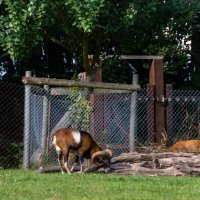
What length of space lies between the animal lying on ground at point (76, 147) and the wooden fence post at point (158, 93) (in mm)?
3036

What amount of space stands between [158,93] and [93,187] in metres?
6.48

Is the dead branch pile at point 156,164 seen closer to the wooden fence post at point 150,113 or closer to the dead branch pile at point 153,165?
the dead branch pile at point 153,165

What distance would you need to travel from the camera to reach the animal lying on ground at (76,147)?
11094 millimetres

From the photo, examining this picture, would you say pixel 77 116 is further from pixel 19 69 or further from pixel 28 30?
pixel 19 69

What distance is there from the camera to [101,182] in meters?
9.06

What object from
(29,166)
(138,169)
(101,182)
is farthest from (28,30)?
(101,182)

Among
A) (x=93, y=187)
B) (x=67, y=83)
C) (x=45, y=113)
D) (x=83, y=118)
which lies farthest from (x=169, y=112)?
(x=93, y=187)

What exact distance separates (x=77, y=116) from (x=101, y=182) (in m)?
3.60

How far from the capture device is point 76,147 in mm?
11336

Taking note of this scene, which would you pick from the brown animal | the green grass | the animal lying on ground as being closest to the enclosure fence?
the animal lying on ground

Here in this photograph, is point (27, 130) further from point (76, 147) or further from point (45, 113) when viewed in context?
point (76, 147)

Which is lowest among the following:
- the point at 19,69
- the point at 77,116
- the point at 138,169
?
the point at 138,169

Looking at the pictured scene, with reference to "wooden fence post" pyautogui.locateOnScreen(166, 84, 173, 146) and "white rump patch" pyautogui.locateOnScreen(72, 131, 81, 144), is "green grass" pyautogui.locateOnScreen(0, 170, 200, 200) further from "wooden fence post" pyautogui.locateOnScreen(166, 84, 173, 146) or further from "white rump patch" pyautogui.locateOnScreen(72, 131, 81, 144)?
"wooden fence post" pyautogui.locateOnScreen(166, 84, 173, 146)

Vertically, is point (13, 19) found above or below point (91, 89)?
above
